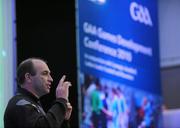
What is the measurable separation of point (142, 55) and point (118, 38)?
0.57 meters

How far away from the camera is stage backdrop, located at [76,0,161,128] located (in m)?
5.88

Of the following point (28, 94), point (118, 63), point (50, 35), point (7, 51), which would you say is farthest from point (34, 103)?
point (118, 63)

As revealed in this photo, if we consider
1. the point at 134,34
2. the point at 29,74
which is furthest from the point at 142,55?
the point at 29,74

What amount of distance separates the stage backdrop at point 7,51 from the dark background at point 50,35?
142cm

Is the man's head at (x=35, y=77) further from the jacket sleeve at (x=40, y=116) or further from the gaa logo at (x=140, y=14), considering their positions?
the gaa logo at (x=140, y=14)

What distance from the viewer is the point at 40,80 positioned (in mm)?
2686

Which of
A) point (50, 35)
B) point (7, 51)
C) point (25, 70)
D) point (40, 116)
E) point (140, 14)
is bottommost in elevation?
point (40, 116)

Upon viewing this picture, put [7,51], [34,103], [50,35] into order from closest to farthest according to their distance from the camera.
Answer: [34,103]
[7,51]
[50,35]

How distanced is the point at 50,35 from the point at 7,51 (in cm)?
186

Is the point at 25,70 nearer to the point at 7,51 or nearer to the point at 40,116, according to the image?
the point at 40,116

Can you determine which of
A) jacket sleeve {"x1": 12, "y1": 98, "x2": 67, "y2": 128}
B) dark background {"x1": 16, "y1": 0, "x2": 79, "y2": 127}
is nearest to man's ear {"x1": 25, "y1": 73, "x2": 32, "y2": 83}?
jacket sleeve {"x1": 12, "y1": 98, "x2": 67, "y2": 128}

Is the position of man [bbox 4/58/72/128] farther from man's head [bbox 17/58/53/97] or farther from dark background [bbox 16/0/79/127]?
dark background [bbox 16/0/79/127]

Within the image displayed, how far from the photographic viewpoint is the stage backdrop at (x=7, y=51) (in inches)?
175

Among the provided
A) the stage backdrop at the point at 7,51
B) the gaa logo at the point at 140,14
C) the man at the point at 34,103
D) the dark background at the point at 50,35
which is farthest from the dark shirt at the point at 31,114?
the gaa logo at the point at 140,14
